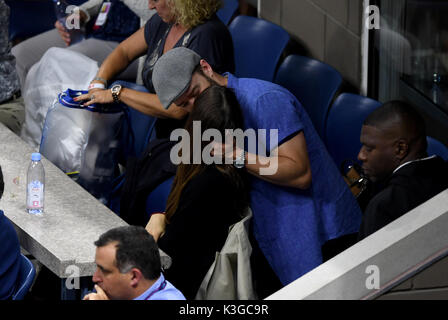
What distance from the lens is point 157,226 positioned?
3.08 meters

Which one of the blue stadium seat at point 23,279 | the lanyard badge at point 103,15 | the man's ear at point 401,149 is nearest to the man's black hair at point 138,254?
the blue stadium seat at point 23,279

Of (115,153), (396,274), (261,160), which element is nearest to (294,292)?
(396,274)

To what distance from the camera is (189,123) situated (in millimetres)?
2879

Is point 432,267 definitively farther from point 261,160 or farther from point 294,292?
point 261,160

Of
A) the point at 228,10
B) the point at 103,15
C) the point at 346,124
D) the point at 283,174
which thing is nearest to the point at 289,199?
the point at 283,174

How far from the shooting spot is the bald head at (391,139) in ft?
10.1

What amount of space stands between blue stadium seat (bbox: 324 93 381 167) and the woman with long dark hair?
3.92ft

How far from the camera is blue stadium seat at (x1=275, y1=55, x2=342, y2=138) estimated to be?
13.9 feet

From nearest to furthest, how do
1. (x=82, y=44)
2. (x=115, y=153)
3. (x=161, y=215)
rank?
(x=161, y=215)
(x=115, y=153)
(x=82, y=44)

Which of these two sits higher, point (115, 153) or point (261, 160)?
point (261, 160)

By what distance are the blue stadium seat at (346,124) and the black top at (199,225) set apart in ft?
4.00

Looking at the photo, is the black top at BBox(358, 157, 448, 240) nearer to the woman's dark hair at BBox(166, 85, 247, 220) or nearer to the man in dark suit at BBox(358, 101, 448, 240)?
the man in dark suit at BBox(358, 101, 448, 240)
